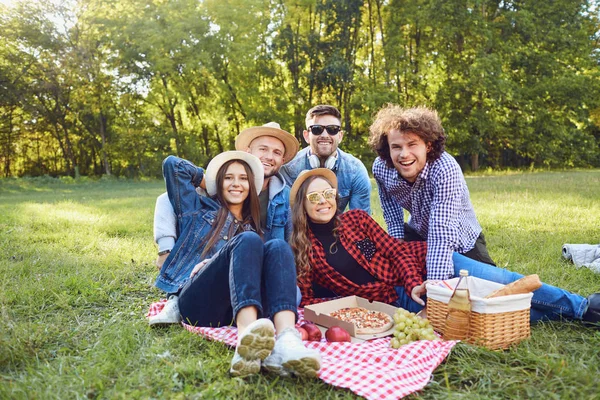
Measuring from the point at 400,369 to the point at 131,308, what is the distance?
2.43 meters

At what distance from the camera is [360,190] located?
5535 millimetres

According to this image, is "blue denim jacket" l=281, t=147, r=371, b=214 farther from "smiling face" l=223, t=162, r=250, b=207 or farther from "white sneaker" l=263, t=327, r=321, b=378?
"white sneaker" l=263, t=327, r=321, b=378

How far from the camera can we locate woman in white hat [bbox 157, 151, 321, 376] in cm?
261

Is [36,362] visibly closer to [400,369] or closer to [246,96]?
[400,369]

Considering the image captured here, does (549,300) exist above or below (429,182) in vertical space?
below

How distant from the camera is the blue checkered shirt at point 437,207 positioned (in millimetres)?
3609

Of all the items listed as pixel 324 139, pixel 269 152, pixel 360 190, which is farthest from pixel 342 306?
pixel 324 139

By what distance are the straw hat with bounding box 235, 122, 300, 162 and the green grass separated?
165cm

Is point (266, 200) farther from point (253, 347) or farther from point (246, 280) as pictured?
point (253, 347)

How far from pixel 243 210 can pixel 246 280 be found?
124 cm

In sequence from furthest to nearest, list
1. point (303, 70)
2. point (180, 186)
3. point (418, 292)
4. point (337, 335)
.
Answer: point (303, 70)
point (180, 186)
point (418, 292)
point (337, 335)

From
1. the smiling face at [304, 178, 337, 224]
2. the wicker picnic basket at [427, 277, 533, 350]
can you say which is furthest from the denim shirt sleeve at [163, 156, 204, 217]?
the wicker picnic basket at [427, 277, 533, 350]

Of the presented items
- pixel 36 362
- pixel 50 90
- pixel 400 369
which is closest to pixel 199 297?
pixel 36 362

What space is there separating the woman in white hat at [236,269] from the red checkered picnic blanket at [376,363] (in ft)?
0.53
